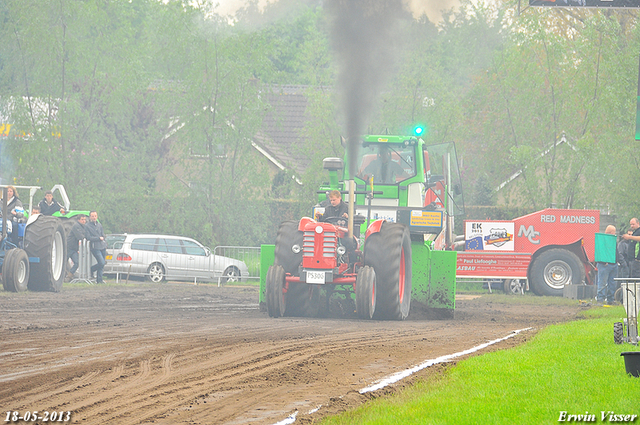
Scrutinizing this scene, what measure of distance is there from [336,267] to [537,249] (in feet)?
36.4

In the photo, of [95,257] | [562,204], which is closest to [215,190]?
[95,257]

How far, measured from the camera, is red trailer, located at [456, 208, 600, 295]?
879 inches

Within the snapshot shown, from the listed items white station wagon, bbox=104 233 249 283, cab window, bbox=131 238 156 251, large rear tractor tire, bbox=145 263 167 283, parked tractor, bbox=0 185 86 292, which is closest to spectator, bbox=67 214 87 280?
white station wagon, bbox=104 233 249 283

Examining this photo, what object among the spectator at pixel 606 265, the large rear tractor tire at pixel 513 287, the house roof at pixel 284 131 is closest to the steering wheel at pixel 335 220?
the spectator at pixel 606 265

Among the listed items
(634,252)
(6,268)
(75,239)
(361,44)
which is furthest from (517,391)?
(75,239)

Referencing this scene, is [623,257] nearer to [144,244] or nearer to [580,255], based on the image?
[580,255]

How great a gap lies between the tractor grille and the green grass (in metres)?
4.02

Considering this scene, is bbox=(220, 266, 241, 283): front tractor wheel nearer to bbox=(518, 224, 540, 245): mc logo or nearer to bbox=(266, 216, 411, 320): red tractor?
bbox=(518, 224, 540, 245): mc logo

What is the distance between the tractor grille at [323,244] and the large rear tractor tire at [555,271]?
1117cm

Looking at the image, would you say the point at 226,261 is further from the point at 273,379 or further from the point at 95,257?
the point at 273,379

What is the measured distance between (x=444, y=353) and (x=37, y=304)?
26.4 feet

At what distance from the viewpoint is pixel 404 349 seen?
9602 millimetres

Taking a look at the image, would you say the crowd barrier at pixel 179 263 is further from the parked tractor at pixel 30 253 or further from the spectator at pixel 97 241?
the parked tractor at pixel 30 253

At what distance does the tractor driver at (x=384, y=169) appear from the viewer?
16594mm
